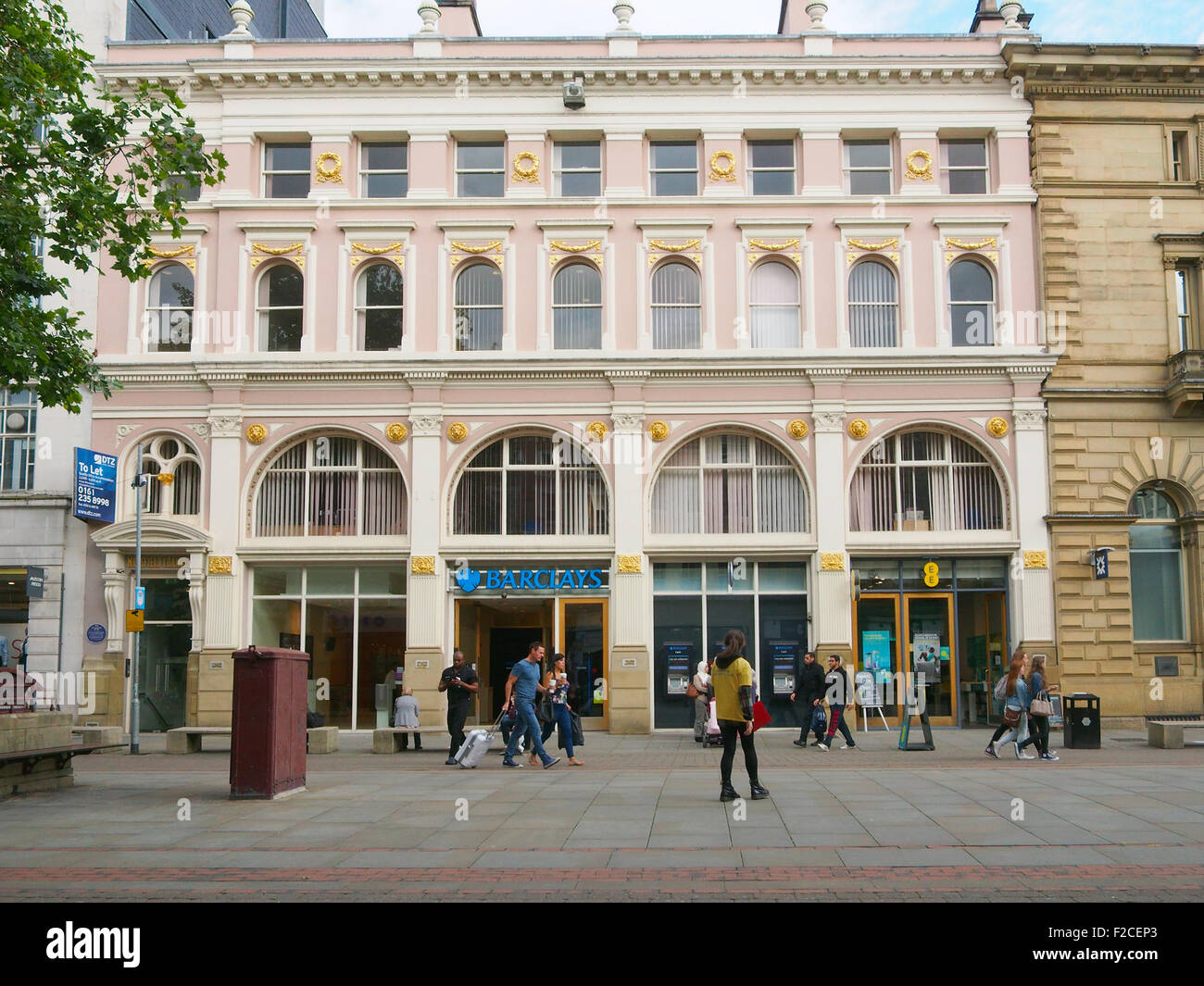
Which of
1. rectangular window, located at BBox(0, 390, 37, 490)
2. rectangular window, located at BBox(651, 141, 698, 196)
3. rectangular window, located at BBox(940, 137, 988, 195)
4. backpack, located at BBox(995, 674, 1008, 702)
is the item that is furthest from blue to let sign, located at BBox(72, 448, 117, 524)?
rectangular window, located at BBox(940, 137, 988, 195)

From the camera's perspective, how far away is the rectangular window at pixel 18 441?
2731cm

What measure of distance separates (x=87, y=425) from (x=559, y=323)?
10867mm

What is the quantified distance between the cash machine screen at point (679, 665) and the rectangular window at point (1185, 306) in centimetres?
1299

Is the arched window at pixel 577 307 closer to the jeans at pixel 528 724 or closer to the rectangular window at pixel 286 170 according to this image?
the rectangular window at pixel 286 170

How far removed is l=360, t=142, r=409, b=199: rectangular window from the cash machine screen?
12.1 meters

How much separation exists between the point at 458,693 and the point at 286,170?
14650mm

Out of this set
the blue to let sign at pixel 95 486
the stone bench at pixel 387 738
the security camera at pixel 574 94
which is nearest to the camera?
the stone bench at pixel 387 738

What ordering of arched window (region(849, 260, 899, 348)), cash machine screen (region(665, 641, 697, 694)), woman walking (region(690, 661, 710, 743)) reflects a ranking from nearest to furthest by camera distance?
woman walking (region(690, 661, 710, 743))
cash machine screen (region(665, 641, 697, 694))
arched window (region(849, 260, 899, 348))

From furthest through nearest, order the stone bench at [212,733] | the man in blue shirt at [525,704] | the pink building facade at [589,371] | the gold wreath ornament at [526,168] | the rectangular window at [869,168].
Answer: the rectangular window at [869,168] → the gold wreath ornament at [526,168] → the pink building facade at [589,371] → the stone bench at [212,733] → the man in blue shirt at [525,704]

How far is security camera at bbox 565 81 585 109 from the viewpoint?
2712 centimetres

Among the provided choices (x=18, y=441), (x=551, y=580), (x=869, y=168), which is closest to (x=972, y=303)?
(x=869, y=168)

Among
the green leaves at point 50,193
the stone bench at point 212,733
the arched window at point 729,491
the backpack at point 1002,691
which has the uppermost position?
the green leaves at point 50,193

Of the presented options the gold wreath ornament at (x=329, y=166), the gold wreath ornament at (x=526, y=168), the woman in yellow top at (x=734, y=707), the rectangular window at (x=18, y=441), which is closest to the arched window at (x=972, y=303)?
the gold wreath ornament at (x=526, y=168)

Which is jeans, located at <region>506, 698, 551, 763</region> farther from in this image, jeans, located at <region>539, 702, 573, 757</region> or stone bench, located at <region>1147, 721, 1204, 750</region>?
stone bench, located at <region>1147, 721, 1204, 750</region>
